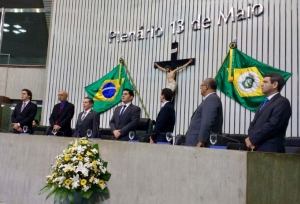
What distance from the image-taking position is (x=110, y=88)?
684cm

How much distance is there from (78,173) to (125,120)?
186cm

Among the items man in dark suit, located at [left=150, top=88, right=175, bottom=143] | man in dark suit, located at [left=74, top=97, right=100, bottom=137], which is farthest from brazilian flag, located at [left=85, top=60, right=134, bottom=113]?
man in dark suit, located at [left=150, top=88, right=175, bottom=143]

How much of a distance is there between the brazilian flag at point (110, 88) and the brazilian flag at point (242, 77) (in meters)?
1.97

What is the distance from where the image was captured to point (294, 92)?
15.2 feet

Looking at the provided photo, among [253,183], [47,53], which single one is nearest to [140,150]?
[253,183]

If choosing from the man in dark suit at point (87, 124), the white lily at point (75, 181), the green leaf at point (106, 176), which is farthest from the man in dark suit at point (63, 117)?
the white lily at point (75, 181)

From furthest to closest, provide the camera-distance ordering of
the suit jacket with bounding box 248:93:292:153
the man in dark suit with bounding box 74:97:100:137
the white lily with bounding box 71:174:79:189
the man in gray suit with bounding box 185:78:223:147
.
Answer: the man in dark suit with bounding box 74:97:100:137 < the man in gray suit with bounding box 185:78:223:147 < the suit jacket with bounding box 248:93:292:153 < the white lily with bounding box 71:174:79:189

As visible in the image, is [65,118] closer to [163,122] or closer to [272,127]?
[163,122]

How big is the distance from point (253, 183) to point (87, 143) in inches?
39.8

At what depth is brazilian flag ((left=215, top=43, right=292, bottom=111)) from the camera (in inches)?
194

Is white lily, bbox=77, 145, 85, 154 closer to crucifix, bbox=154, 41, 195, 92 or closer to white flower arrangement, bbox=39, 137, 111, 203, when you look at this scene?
white flower arrangement, bbox=39, 137, 111, 203

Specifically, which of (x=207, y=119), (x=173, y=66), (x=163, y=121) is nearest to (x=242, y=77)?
(x=173, y=66)

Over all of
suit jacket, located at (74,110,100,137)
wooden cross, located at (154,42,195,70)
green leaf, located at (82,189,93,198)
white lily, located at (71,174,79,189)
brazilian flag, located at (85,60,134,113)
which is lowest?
green leaf, located at (82,189,93,198)

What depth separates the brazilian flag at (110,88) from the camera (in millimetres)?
6719
